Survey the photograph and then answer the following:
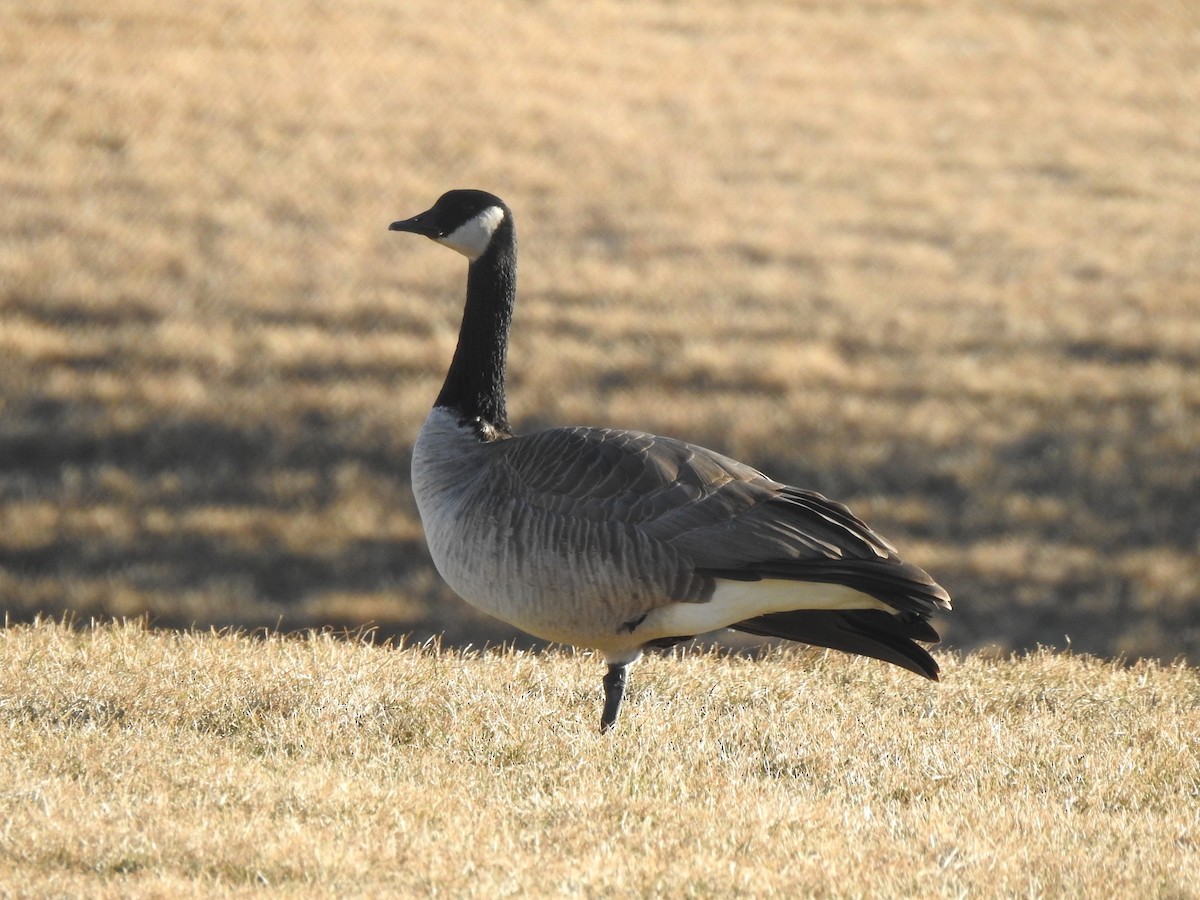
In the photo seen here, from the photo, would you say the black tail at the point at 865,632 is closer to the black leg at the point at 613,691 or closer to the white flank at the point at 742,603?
the white flank at the point at 742,603

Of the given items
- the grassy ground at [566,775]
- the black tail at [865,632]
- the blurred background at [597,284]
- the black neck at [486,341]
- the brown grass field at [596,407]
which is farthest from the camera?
the blurred background at [597,284]

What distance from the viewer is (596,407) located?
627 inches

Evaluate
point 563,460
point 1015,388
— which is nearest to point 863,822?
point 563,460

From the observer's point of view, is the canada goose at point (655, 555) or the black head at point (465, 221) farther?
the black head at point (465, 221)

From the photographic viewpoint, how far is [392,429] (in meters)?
15.3

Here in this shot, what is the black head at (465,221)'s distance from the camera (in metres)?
6.88

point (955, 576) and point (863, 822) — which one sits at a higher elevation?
point (863, 822)

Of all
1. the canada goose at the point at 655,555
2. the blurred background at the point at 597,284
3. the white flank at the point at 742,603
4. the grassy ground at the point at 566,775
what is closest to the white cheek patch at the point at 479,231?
the canada goose at the point at 655,555

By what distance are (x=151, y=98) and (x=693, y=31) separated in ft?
35.2

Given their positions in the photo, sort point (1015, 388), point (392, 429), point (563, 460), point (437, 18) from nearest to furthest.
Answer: point (563, 460)
point (392, 429)
point (1015, 388)
point (437, 18)

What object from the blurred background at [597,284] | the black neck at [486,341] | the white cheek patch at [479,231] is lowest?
the blurred background at [597,284]

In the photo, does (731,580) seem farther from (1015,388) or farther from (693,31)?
(693,31)

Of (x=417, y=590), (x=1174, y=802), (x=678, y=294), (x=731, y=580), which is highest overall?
(x=731, y=580)

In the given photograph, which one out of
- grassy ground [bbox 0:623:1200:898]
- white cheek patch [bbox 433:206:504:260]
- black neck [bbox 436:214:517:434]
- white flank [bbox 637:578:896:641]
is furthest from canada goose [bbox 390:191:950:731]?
white cheek patch [bbox 433:206:504:260]
